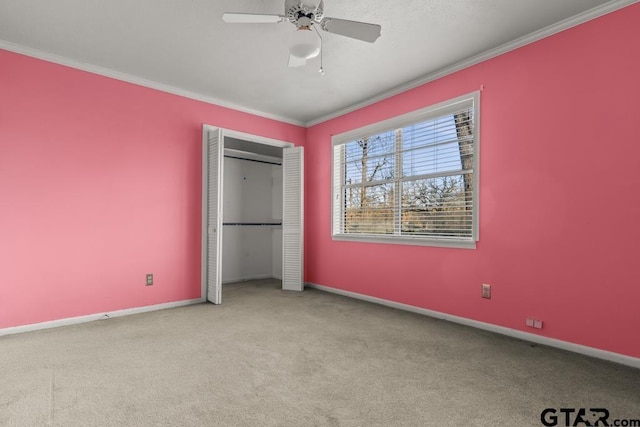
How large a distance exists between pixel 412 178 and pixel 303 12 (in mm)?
2234

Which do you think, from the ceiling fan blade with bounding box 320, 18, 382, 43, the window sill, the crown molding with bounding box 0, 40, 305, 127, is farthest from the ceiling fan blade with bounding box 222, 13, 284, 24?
the window sill

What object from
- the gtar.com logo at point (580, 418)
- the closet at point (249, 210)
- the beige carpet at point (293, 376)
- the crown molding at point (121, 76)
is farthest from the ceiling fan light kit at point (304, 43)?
the gtar.com logo at point (580, 418)

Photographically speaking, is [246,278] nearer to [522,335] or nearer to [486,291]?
[486,291]

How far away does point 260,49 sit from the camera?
9.98 feet

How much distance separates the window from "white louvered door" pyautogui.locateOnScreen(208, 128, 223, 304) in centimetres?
165

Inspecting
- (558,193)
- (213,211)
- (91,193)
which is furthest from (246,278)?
(558,193)

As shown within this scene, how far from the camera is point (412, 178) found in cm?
383

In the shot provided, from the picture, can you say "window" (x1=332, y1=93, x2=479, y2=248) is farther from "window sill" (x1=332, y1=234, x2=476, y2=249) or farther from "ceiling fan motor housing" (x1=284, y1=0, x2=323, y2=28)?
"ceiling fan motor housing" (x1=284, y1=0, x2=323, y2=28)

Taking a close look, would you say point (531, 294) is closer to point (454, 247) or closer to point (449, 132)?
point (454, 247)

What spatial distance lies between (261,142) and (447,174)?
2.65 metres

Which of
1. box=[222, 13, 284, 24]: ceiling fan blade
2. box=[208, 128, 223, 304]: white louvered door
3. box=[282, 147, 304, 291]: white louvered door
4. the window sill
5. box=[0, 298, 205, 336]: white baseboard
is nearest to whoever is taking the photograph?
box=[222, 13, 284, 24]: ceiling fan blade

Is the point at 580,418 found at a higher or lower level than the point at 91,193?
lower

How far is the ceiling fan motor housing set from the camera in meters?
2.12

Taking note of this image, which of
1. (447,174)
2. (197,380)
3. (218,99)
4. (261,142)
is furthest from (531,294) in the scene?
(218,99)
